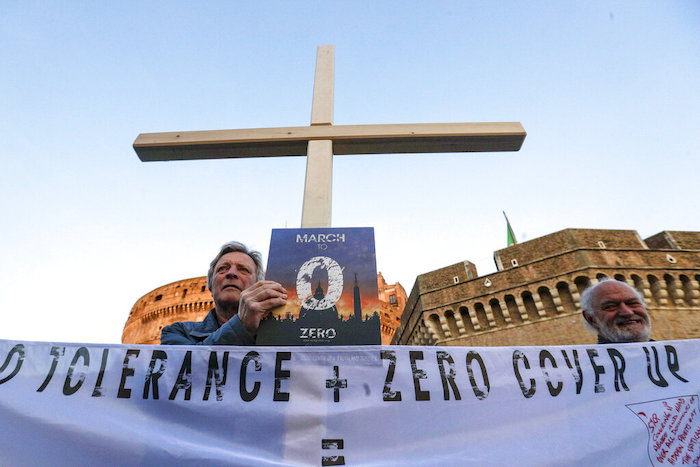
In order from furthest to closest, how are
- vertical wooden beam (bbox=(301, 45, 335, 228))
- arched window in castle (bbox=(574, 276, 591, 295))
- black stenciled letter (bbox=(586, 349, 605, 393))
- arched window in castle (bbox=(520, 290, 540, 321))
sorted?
arched window in castle (bbox=(520, 290, 540, 321)) < arched window in castle (bbox=(574, 276, 591, 295)) < vertical wooden beam (bbox=(301, 45, 335, 228)) < black stenciled letter (bbox=(586, 349, 605, 393))

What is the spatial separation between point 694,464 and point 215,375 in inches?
76.9

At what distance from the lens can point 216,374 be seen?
59.4 inches

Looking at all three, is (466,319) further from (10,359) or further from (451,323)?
(10,359)

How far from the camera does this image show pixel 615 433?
1.41m

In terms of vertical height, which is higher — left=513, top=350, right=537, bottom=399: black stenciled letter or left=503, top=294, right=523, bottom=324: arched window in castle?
left=503, top=294, right=523, bottom=324: arched window in castle

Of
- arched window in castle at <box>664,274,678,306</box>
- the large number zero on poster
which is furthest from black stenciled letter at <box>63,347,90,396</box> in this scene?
arched window in castle at <box>664,274,678,306</box>

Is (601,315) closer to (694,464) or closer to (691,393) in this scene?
(691,393)

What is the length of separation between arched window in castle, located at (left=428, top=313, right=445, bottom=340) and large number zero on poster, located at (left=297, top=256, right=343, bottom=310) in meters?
12.5

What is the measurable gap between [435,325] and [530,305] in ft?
11.2

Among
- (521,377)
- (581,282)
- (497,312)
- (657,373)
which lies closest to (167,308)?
(497,312)

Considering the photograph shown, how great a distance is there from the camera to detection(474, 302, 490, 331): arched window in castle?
41.9ft

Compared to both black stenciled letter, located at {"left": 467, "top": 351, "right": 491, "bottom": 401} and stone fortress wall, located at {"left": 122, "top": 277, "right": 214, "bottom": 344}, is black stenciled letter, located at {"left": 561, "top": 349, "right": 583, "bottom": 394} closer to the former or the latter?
black stenciled letter, located at {"left": 467, "top": 351, "right": 491, "bottom": 401}

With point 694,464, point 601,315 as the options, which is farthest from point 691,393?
point 601,315

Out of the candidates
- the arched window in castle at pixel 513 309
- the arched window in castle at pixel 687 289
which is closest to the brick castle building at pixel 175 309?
the arched window in castle at pixel 513 309
